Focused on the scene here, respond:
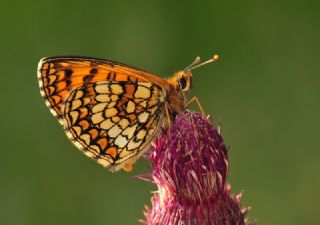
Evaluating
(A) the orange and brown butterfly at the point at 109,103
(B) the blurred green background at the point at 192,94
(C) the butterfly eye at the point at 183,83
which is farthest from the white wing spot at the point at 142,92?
(B) the blurred green background at the point at 192,94

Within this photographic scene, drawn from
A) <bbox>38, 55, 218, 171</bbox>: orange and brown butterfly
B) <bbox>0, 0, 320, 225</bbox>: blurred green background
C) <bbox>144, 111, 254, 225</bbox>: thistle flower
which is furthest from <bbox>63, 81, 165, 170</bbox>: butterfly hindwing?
<bbox>0, 0, 320, 225</bbox>: blurred green background

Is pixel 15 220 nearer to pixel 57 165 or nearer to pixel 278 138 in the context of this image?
pixel 57 165

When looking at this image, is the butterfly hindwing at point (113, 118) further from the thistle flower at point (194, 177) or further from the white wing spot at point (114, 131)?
the thistle flower at point (194, 177)

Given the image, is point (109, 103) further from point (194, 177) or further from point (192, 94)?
point (192, 94)

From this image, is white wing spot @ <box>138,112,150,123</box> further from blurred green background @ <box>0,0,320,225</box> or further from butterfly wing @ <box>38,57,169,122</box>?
blurred green background @ <box>0,0,320,225</box>

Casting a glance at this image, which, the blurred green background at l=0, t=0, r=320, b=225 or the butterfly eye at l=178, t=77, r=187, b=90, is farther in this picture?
the blurred green background at l=0, t=0, r=320, b=225

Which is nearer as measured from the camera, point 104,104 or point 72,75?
point 72,75

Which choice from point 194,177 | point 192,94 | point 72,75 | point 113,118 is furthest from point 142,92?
point 192,94
